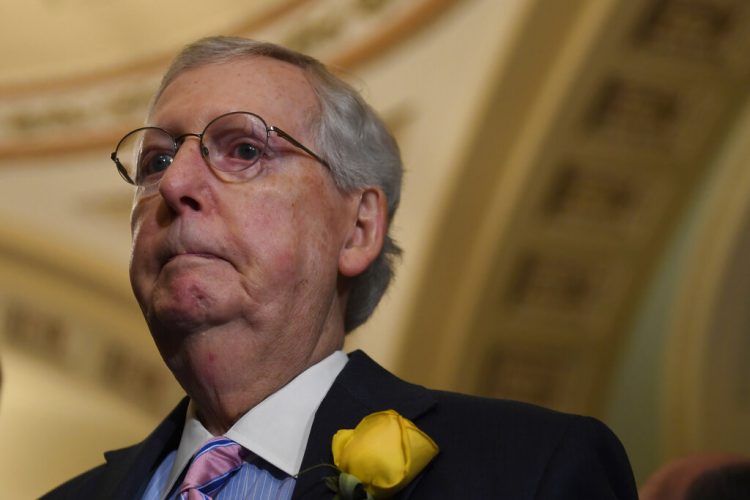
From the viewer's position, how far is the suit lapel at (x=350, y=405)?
1.64 meters

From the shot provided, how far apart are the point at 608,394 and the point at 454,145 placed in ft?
5.29

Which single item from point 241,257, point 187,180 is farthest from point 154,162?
point 241,257

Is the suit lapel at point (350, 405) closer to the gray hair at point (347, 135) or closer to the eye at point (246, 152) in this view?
the gray hair at point (347, 135)

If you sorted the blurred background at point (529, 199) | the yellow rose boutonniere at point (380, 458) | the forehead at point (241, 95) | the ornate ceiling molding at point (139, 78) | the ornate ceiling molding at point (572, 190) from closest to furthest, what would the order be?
1. the yellow rose boutonniere at point (380, 458)
2. the forehead at point (241, 95)
3. the ornate ceiling molding at point (572, 190)
4. the blurred background at point (529, 199)
5. the ornate ceiling molding at point (139, 78)

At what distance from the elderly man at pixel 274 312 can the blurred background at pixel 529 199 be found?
3472 mm

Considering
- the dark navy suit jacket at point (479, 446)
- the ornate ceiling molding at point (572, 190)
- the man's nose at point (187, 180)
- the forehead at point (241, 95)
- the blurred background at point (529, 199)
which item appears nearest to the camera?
the dark navy suit jacket at point (479, 446)

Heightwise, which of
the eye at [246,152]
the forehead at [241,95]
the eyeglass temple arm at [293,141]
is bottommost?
the eye at [246,152]

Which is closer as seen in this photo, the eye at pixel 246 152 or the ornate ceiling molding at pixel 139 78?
the eye at pixel 246 152

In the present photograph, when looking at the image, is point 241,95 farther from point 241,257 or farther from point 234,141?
point 241,257

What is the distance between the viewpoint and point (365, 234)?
205 centimetres

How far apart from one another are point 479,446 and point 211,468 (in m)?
0.43

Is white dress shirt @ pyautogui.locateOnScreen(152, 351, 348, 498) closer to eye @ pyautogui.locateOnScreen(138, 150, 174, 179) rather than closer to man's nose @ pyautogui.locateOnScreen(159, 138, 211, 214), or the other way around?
man's nose @ pyautogui.locateOnScreen(159, 138, 211, 214)

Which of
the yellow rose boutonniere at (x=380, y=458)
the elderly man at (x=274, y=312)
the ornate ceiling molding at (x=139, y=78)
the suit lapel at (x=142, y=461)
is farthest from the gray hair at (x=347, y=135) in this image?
the ornate ceiling molding at (x=139, y=78)

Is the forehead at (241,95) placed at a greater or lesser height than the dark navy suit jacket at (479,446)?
greater
